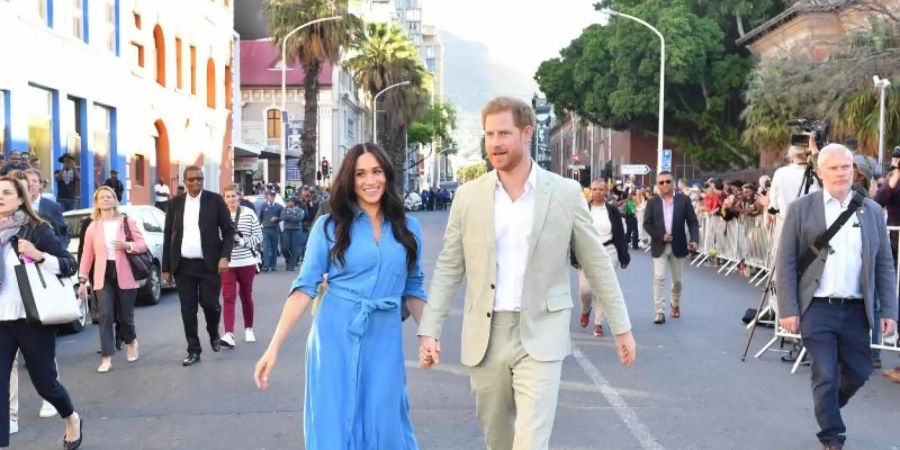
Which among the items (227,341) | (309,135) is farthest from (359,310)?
(309,135)

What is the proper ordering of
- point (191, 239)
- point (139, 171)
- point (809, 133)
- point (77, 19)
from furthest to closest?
1. point (139, 171)
2. point (77, 19)
3. point (191, 239)
4. point (809, 133)

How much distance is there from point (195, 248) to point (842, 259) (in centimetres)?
597

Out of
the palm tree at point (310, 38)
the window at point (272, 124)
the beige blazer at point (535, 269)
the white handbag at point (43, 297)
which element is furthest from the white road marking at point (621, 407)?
the window at point (272, 124)

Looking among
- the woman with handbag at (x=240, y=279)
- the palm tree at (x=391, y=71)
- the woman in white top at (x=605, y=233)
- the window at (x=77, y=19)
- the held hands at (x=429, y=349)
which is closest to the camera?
the held hands at (x=429, y=349)

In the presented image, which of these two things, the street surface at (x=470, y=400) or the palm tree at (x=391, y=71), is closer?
the street surface at (x=470, y=400)

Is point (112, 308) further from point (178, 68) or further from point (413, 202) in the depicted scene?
point (413, 202)

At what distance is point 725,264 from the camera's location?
21078 mm

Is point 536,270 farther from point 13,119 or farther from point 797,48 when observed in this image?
point 797,48

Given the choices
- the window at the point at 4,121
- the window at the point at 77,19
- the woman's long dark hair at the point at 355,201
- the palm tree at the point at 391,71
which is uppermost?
the palm tree at the point at 391,71

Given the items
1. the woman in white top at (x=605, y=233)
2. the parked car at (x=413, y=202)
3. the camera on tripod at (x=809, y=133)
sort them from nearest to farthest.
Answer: the camera on tripod at (x=809, y=133) < the woman in white top at (x=605, y=233) < the parked car at (x=413, y=202)

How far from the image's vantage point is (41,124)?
2245cm

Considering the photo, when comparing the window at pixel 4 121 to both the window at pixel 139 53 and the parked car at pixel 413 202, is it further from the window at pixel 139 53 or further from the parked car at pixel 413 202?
the parked car at pixel 413 202

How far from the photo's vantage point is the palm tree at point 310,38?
39188 mm

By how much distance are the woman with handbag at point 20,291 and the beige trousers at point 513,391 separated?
3.09 meters
